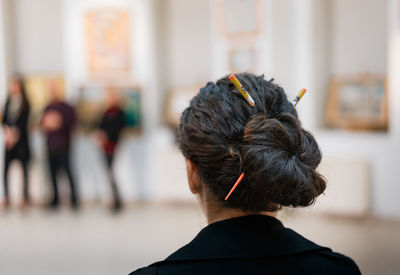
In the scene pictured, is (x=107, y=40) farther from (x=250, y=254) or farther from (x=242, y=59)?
(x=250, y=254)

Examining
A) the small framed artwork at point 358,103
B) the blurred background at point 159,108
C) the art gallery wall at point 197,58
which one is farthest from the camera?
the small framed artwork at point 358,103

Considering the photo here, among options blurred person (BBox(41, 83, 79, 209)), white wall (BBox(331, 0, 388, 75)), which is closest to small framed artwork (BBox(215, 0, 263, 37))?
white wall (BBox(331, 0, 388, 75))

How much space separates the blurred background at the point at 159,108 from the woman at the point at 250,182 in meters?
4.91

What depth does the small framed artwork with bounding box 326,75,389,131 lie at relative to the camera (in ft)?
29.9

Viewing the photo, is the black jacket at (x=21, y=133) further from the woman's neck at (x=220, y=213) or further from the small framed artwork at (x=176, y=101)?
the woman's neck at (x=220, y=213)

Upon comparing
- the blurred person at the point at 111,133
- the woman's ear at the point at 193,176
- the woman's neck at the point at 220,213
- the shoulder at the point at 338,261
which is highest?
the woman's ear at the point at 193,176

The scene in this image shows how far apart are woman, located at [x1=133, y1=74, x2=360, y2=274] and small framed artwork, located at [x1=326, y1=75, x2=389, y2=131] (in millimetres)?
7858

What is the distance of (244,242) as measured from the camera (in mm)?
1551

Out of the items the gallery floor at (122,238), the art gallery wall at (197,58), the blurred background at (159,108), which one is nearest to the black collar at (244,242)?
the gallery floor at (122,238)

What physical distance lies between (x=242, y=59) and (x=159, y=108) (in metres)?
2.05

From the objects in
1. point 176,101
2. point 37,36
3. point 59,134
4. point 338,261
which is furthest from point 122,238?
point 338,261

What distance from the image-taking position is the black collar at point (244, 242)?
5.03ft

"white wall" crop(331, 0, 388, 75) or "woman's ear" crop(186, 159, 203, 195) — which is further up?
"white wall" crop(331, 0, 388, 75)

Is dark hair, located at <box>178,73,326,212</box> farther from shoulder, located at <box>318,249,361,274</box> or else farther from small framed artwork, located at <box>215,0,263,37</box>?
small framed artwork, located at <box>215,0,263,37</box>
